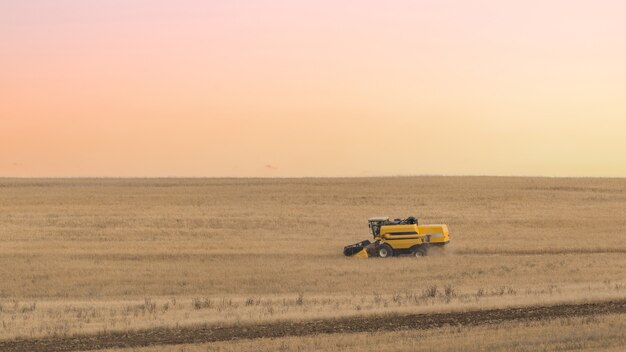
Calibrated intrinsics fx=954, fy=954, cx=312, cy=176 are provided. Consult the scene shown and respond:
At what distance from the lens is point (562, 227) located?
49.3 meters

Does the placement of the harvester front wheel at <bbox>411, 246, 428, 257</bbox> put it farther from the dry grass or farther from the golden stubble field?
the dry grass

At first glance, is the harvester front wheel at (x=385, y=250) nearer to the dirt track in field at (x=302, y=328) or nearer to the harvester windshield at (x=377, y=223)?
the harvester windshield at (x=377, y=223)

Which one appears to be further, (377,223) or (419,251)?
(377,223)

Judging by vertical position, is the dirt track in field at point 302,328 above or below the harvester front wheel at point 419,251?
below

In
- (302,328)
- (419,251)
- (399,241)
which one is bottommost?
(302,328)

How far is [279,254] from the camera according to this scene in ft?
131

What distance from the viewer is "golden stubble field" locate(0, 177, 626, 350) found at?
24239 mm

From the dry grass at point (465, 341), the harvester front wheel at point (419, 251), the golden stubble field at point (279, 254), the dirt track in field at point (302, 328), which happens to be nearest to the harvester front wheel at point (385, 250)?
the harvester front wheel at point (419, 251)

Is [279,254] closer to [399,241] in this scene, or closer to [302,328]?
[399,241]

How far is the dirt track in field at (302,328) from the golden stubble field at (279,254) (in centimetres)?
63

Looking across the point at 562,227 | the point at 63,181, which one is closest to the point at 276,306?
the point at 562,227

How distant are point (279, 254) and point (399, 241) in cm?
510

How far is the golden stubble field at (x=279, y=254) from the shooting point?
2424cm

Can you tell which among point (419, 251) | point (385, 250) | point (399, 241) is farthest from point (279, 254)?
point (419, 251)
